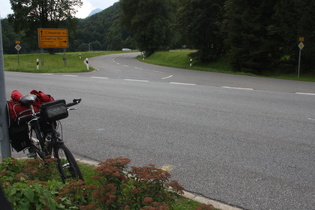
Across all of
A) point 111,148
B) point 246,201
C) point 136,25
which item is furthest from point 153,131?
point 136,25

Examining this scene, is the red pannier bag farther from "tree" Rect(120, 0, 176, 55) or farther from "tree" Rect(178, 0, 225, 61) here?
"tree" Rect(120, 0, 176, 55)

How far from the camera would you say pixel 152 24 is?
4850cm

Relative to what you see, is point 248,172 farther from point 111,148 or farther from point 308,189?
point 111,148

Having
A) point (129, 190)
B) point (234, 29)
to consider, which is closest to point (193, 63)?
point (234, 29)

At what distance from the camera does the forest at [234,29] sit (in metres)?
22.2

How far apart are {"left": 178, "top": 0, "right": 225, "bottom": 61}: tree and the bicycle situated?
27.1m

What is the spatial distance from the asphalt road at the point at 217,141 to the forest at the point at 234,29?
12.7 m

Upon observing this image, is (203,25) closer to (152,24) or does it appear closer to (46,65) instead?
(46,65)

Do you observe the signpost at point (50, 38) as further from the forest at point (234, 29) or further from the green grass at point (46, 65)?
the forest at point (234, 29)

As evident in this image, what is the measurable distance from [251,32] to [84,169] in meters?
22.6

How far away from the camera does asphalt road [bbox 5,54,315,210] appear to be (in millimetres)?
4137

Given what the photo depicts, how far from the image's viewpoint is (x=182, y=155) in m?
5.32

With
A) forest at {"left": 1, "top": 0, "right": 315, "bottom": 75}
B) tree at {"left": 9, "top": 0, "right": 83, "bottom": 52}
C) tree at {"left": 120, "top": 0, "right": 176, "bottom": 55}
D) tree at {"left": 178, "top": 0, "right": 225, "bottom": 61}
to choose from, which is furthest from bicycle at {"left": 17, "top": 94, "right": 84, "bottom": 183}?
tree at {"left": 9, "top": 0, "right": 83, "bottom": 52}

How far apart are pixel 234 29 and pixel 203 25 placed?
20.3 feet
